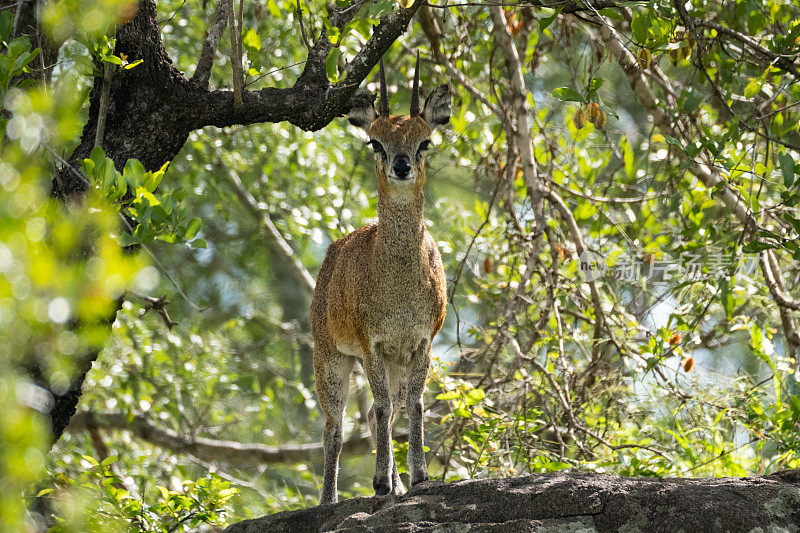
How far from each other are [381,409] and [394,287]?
81 cm

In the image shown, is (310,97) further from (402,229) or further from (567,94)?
(567,94)

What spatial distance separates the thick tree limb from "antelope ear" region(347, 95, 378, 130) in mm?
4392

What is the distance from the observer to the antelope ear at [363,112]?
595cm

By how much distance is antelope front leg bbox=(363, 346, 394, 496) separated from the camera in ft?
18.2

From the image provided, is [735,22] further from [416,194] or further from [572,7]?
[416,194]

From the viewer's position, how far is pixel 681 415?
24.1ft

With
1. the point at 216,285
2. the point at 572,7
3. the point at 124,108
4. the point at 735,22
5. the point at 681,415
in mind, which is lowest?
the point at 681,415

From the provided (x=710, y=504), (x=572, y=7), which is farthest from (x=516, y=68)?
(x=710, y=504)

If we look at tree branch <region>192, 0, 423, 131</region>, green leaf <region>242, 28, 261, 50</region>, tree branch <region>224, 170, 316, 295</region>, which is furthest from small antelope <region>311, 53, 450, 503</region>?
tree branch <region>224, 170, 316, 295</region>

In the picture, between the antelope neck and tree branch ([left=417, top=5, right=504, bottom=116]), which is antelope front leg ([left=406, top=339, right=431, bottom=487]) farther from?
tree branch ([left=417, top=5, right=504, bottom=116])

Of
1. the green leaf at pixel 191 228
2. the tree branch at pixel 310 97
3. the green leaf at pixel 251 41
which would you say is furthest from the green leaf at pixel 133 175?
the green leaf at pixel 251 41

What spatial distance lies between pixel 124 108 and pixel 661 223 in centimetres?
459

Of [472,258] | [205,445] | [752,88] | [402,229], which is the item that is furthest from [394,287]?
[205,445]

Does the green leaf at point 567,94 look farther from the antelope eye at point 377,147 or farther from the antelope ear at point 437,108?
the antelope eye at point 377,147
